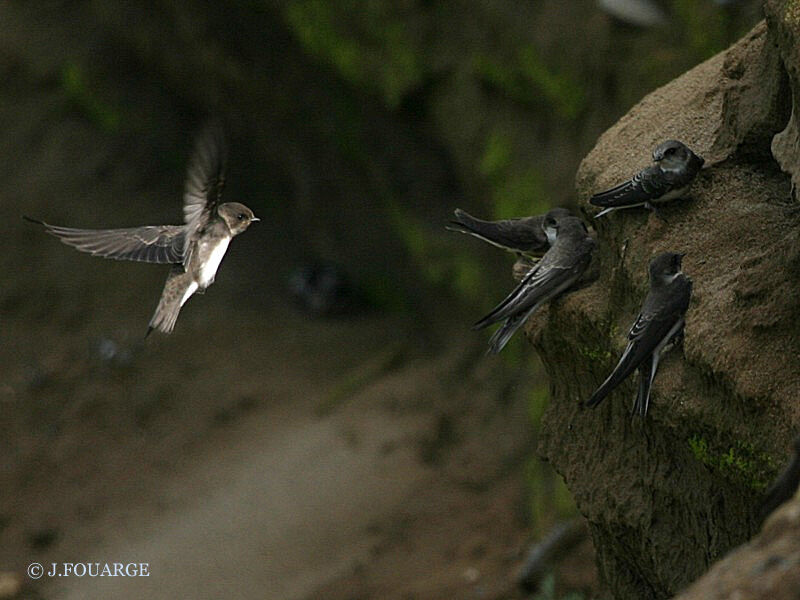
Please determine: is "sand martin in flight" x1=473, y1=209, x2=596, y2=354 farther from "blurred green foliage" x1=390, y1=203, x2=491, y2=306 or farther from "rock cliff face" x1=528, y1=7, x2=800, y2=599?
"blurred green foliage" x1=390, y1=203, x2=491, y2=306

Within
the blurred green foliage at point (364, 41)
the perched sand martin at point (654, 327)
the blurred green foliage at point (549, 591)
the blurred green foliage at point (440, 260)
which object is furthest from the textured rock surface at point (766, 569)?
the blurred green foliage at point (440, 260)

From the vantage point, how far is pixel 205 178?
581cm

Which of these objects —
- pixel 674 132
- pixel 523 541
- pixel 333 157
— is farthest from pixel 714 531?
pixel 333 157

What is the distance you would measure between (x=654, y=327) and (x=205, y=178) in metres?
2.26

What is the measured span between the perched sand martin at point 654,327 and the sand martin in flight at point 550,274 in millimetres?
631

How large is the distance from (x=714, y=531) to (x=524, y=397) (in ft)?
23.7

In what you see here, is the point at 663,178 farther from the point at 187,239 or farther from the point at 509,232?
the point at 187,239

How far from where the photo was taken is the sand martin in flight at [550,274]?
5391 millimetres

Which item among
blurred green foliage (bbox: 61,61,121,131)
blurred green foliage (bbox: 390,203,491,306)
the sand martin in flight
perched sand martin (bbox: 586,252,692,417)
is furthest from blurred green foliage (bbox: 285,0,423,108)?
perched sand martin (bbox: 586,252,692,417)

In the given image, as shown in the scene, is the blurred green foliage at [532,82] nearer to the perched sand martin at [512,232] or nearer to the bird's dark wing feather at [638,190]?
the perched sand martin at [512,232]

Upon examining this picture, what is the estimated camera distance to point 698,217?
17.1ft

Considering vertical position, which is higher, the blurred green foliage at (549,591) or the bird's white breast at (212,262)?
the bird's white breast at (212,262)

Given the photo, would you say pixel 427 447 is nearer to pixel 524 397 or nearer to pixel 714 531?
pixel 524 397

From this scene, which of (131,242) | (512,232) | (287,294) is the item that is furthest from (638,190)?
(287,294)
